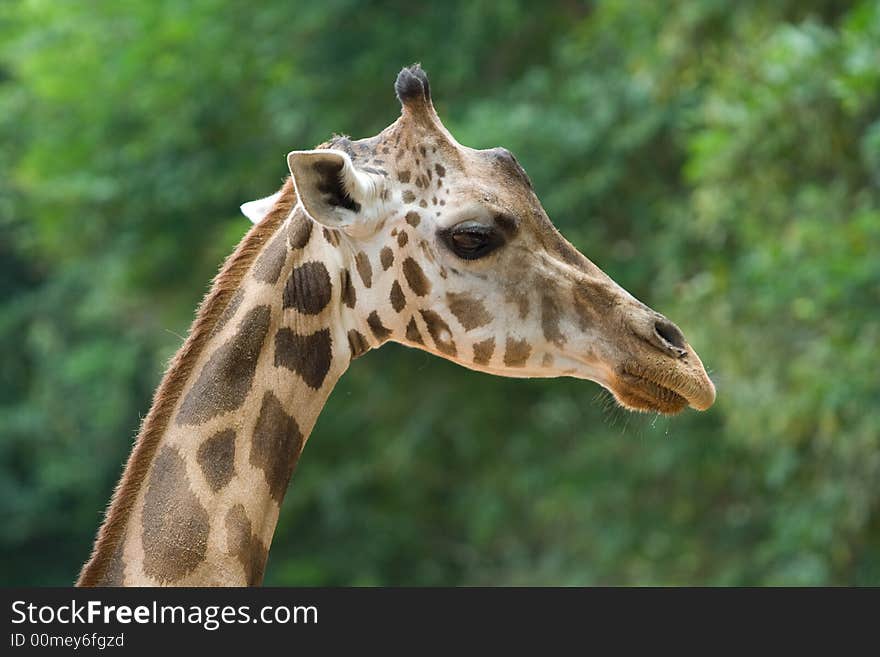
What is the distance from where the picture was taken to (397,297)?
4.79 meters

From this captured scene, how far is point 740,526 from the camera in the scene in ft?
55.4

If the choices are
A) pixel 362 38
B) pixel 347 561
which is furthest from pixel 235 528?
pixel 347 561

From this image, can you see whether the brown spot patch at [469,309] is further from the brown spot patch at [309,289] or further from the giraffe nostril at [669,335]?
the giraffe nostril at [669,335]

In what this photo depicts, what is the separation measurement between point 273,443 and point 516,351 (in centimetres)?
85

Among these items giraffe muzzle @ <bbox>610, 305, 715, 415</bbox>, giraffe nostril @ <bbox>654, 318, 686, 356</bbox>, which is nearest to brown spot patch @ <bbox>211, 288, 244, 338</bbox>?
giraffe muzzle @ <bbox>610, 305, 715, 415</bbox>

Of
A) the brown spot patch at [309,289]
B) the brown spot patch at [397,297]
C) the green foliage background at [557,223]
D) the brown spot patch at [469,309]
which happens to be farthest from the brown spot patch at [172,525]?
the green foliage background at [557,223]

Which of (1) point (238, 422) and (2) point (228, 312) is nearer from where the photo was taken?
(1) point (238, 422)

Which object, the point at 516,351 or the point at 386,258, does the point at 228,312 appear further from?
the point at 516,351

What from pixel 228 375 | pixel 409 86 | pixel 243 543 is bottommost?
pixel 243 543

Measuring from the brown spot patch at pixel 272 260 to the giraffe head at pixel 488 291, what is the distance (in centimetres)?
17

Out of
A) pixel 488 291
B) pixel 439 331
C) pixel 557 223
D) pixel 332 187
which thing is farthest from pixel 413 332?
pixel 557 223

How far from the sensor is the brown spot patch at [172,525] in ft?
14.6

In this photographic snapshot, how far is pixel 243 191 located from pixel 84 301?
5.37 m

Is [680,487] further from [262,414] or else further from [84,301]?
[262,414]
